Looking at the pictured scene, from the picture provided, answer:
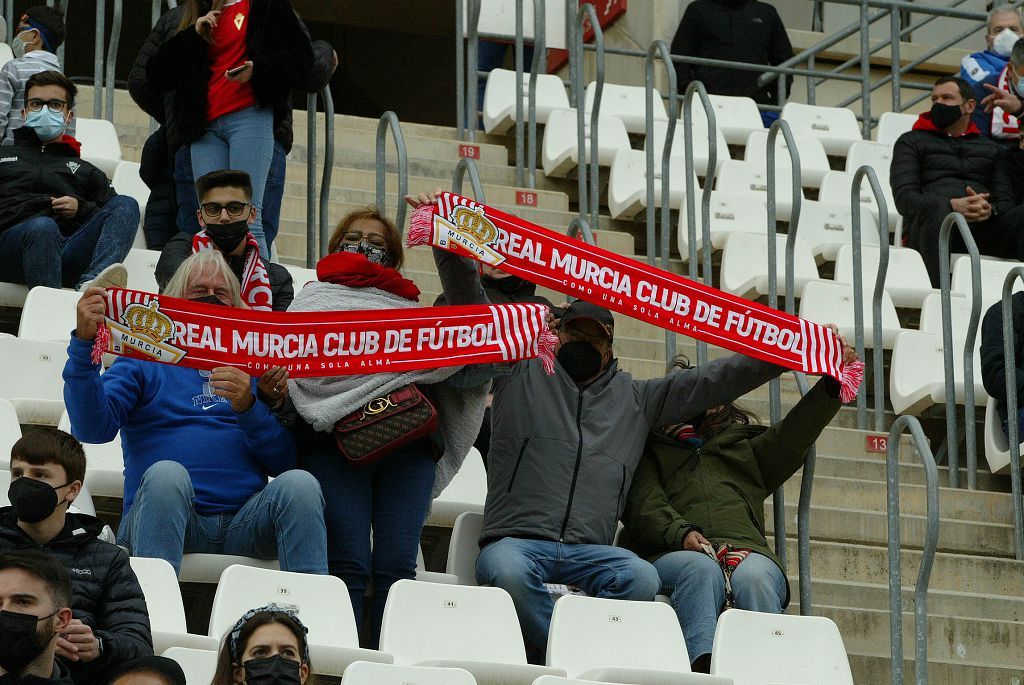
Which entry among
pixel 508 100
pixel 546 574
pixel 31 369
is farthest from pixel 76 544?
pixel 508 100

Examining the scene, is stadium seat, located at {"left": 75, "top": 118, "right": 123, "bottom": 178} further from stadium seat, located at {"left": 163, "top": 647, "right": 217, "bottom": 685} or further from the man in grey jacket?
stadium seat, located at {"left": 163, "top": 647, "right": 217, "bottom": 685}

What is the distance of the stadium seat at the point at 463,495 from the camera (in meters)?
5.99

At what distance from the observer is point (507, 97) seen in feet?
31.1

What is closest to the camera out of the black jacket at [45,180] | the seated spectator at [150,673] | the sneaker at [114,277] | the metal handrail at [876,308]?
the seated spectator at [150,673]

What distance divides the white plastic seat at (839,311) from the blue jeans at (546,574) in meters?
2.49

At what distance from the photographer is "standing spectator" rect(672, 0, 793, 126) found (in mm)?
10438

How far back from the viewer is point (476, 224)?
558 centimetres

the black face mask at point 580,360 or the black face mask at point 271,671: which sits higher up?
the black face mask at point 580,360

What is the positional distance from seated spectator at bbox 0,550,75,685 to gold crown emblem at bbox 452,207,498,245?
205cm

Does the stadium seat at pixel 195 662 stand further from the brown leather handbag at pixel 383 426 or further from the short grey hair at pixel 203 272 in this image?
the short grey hair at pixel 203 272

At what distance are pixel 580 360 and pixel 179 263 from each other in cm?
143

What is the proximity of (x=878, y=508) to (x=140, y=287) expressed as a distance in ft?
9.58

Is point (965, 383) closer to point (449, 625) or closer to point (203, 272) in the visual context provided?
point (449, 625)

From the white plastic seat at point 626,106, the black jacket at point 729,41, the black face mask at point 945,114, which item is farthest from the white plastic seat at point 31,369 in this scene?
the black jacket at point 729,41
